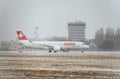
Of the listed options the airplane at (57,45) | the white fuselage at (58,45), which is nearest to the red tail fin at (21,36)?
the airplane at (57,45)

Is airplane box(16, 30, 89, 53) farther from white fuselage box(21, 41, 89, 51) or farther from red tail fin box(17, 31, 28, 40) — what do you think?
red tail fin box(17, 31, 28, 40)

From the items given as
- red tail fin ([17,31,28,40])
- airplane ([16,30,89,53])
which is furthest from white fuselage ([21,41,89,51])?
red tail fin ([17,31,28,40])

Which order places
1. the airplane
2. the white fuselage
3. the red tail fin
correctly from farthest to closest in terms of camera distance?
1. the red tail fin
2. the airplane
3. the white fuselage

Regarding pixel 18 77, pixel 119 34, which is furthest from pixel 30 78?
pixel 119 34

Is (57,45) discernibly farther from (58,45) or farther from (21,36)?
(21,36)

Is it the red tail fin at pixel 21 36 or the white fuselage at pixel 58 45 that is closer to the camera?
the white fuselage at pixel 58 45

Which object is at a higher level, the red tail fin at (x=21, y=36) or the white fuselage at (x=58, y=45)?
the red tail fin at (x=21, y=36)

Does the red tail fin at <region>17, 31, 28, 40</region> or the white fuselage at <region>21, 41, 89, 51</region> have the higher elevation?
the red tail fin at <region>17, 31, 28, 40</region>

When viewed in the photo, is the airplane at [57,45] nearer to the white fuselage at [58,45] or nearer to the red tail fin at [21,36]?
the white fuselage at [58,45]

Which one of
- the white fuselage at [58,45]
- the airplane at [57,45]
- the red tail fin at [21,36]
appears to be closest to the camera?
the white fuselage at [58,45]

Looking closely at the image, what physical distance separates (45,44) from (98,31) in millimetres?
55136

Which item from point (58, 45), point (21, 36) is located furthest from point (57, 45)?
point (21, 36)

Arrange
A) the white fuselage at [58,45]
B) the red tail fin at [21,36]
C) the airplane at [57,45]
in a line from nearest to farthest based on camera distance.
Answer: the white fuselage at [58,45], the airplane at [57,45], the red tail fin at [21,36]

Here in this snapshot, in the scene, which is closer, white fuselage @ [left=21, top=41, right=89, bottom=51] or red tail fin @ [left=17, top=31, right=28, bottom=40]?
white fuselage @ [left=21, top=41, right=89, bottom=51]
